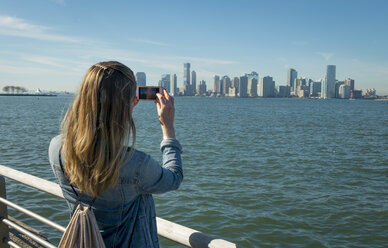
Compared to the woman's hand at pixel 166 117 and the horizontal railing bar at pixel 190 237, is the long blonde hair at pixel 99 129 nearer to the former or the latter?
the woman's hand at pixel 166 117

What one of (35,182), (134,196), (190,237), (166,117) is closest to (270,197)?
(35,182)

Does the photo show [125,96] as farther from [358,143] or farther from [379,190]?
[358,143]

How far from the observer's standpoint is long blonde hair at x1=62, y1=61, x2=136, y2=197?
5.01 feet

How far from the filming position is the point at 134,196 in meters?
1.67

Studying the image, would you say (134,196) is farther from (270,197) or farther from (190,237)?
(270,197)

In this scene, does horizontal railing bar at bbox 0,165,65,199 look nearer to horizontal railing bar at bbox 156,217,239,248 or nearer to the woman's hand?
horizontal railing bar at bbox 156,217,239,248

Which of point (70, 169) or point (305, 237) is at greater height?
point (70, 169)

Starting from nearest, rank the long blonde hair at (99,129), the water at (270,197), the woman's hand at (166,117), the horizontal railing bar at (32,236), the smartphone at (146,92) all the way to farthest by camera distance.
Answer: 1. the long blonde hair at (99,129)
2. the woman's hand at (166,117)
3. the smartphone at (146,92)
4. the horizontal railing bar at (32,236)
5. the water at (270,197)

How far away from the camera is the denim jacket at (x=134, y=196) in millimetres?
1609

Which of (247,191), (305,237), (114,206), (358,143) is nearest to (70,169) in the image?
(114,206)

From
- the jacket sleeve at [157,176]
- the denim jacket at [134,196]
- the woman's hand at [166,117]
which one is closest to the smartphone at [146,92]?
the woman's hand at [166,117]

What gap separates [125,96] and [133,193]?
1.47ft

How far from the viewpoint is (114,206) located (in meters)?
1.68

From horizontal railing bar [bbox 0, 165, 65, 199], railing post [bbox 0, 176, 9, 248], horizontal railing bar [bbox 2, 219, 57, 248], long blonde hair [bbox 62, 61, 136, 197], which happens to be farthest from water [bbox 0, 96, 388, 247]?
horizontal railing bar [bbox 2, 219, 57, 248]
